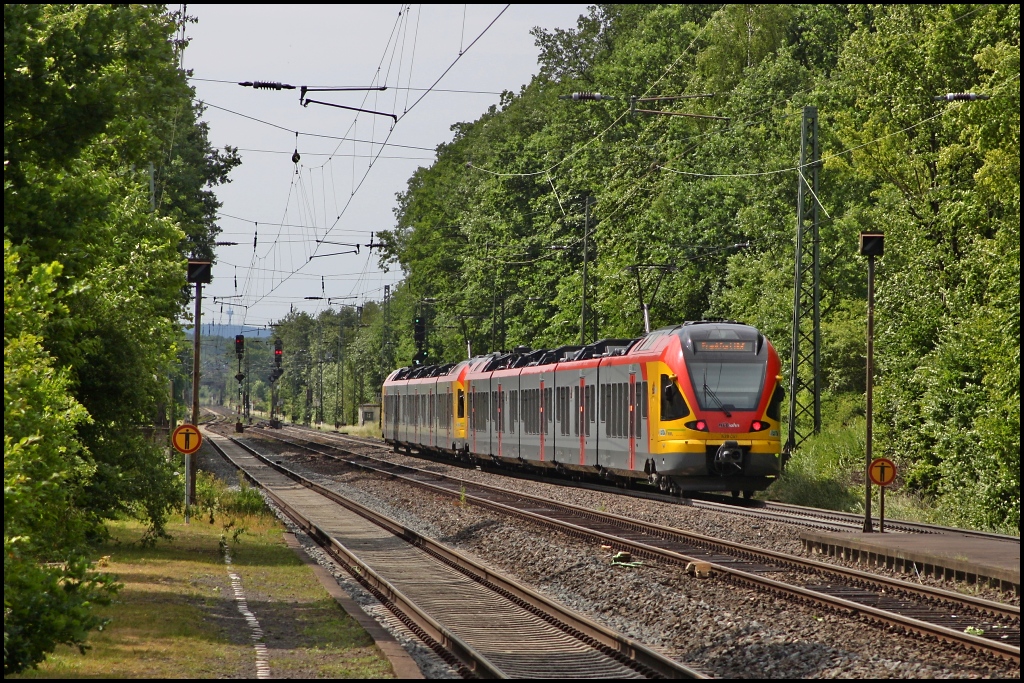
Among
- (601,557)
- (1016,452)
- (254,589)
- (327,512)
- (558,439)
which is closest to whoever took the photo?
(254,589)

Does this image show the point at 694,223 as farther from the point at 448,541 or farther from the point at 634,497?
the point at 448,541

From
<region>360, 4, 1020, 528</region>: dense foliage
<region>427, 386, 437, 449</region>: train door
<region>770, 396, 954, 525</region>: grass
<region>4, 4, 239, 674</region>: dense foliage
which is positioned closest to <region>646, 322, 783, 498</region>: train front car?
<region>770, 396, 954, 525</region>: grass

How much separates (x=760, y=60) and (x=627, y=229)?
1042 cm

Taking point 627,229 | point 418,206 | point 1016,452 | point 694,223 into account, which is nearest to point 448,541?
point 1016,452

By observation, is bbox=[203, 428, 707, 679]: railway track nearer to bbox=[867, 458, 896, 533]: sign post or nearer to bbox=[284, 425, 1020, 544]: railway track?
bbox=[284, 425, 1020, 544]: railway track

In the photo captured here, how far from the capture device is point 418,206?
309 ft

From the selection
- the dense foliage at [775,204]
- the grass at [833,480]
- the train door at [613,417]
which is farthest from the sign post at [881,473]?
the train door at [613,417]

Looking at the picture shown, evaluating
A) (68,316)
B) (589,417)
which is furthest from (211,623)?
(589,417)

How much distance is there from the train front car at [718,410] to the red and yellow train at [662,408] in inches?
0.8

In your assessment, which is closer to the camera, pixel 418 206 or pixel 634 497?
pixel 634 497

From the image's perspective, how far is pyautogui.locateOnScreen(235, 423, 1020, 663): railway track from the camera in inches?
474

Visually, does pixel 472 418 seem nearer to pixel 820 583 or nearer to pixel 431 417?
pixel 431 417

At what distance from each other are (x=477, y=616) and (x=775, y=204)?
33.2 metres

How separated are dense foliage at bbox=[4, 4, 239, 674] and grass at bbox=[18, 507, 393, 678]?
0.59m
